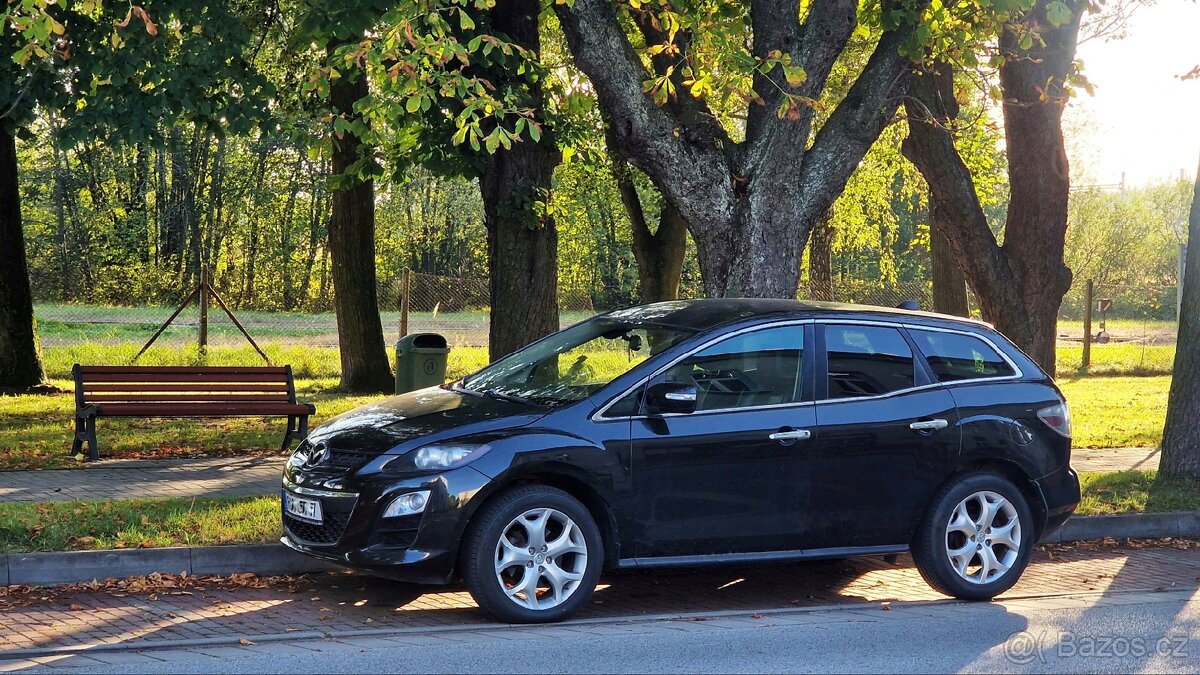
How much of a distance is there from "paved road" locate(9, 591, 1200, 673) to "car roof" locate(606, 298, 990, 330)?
1.73 meters

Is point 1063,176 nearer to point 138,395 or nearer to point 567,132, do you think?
point 567,132

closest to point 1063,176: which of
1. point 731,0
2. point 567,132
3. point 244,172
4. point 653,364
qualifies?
point 731,0

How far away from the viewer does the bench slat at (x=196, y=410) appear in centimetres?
1195

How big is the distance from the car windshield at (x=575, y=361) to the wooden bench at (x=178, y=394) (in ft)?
15.0

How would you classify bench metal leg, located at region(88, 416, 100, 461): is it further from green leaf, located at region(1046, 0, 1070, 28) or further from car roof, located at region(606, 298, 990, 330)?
green leaf, located at region(1046, 0, 1070, 28)

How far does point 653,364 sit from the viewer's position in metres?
7.57

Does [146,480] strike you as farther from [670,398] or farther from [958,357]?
[958,357]

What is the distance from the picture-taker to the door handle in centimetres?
760

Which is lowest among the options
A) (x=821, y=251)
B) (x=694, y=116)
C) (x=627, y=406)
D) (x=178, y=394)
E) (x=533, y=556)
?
(x=533, y=556)

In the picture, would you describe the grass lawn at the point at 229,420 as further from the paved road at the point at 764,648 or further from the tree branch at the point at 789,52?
the paved road at the point at 764,648

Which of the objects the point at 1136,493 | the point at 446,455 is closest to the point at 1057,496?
the point at 1136,493

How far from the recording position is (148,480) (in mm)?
10883

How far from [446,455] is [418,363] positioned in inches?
389

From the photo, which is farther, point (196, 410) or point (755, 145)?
point (196, 410)
